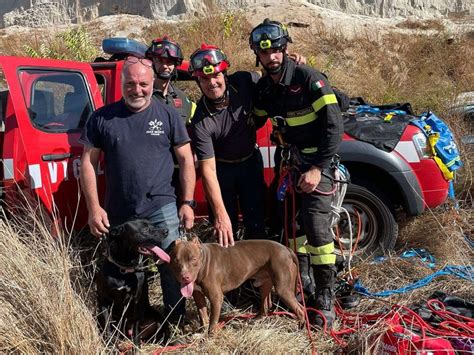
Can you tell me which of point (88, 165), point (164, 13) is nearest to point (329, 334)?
point (88, 165)

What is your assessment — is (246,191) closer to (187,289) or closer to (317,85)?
(317,85)

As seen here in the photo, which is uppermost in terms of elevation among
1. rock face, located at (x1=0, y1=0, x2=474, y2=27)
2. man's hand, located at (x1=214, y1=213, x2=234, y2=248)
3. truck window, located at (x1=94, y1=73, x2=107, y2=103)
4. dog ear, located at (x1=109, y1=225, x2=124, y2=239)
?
rock face, located at (x1=0, y1=0, x2=474, y2=27)

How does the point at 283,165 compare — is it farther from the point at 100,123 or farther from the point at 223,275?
the point at 100,123

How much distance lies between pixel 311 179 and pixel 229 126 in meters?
0.70

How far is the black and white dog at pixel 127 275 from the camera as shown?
2781 mm

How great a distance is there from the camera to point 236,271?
3.29m

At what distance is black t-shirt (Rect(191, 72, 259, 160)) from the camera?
352 centimetres

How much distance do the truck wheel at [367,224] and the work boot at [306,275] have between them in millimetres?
456

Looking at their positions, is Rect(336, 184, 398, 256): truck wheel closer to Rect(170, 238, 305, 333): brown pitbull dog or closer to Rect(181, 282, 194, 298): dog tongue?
Rect(170, 238, 305, 333): brown pitbull dog

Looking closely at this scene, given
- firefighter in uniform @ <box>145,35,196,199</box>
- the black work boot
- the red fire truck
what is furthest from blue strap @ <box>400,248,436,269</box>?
firefighter in uniform @ <box>145,35,196,199</box>

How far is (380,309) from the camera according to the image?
367 centimetres

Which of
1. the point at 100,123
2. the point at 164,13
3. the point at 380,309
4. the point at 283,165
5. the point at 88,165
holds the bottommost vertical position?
the point at 380,309

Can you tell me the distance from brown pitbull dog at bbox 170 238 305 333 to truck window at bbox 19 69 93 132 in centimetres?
161

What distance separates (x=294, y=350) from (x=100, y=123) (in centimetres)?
181
